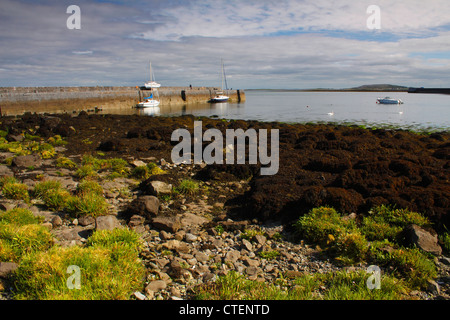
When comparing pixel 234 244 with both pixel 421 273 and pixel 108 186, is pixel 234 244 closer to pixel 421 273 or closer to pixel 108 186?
pixel 421 273

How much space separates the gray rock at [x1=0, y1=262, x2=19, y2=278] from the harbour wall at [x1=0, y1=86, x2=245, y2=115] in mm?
39360

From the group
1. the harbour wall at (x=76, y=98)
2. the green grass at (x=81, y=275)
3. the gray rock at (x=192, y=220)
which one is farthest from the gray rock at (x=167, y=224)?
the harbour wall at (x=76, y=98)

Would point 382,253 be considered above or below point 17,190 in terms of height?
below

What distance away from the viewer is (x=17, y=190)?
8.11 metres

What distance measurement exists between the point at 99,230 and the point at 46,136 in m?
15.7

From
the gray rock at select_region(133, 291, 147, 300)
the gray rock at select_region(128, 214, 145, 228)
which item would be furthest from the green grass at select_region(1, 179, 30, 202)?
the gray rock at select_region(133, 291, 147, 300)

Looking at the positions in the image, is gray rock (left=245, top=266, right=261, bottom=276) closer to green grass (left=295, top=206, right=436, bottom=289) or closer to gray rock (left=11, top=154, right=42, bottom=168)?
green grass (left=295, top=206, right=436, bottom=289)

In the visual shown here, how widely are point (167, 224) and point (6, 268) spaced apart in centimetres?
303

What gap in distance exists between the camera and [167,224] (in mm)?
7105

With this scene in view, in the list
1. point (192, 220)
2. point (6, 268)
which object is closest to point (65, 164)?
point (192, 220)
